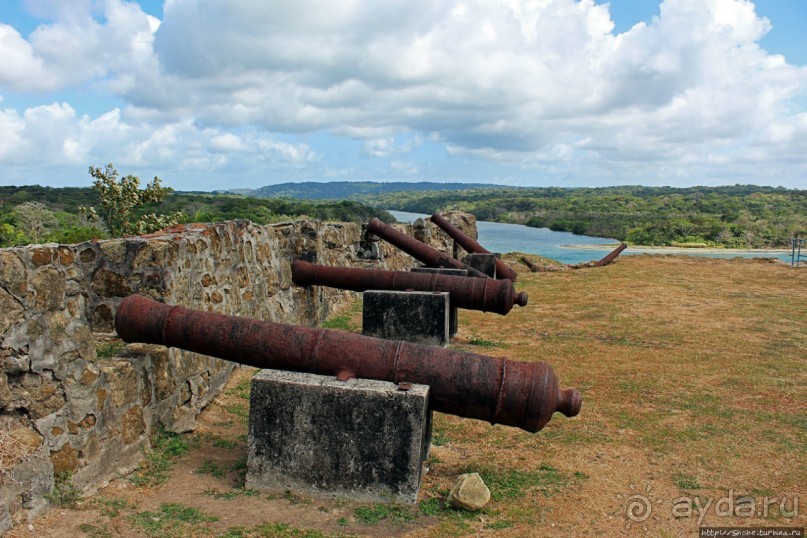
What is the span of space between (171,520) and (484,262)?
10951mm

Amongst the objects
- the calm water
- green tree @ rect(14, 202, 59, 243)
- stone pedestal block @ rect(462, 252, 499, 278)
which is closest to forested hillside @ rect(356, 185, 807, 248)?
the calm water

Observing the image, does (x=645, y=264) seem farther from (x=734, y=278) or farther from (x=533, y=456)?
(x=533, y=456)

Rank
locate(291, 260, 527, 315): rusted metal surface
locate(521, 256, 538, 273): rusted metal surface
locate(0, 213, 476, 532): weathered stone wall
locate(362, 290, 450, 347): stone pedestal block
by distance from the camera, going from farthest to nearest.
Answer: locate(521, 256, 538, 273): rusted metal surface → locate(362, 290, 450, 347): stone pedestal block → locate(291, 260, 527, 315): rusted metal surface → locate(0, 213, 476, 532): weathered stone wall

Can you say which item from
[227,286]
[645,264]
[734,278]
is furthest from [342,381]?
[645,264]

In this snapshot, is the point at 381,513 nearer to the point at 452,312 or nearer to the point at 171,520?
the point at 171,520

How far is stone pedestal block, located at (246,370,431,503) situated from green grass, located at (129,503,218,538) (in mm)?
464

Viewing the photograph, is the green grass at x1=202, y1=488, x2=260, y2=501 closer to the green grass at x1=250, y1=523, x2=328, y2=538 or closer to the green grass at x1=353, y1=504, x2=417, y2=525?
the green grass at x1=250, y1=523, x2=328, y2=538

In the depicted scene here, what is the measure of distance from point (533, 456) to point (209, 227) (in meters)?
3.81

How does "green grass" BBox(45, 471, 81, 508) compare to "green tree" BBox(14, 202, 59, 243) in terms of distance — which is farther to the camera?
"green tree" BBox(14, 202, 59, 243)

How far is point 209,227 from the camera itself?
611 cm

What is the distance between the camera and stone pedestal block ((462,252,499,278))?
13852 mm

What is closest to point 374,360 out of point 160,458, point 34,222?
point 160,458

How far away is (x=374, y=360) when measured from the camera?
4.09m

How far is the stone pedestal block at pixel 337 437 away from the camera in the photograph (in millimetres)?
3902
